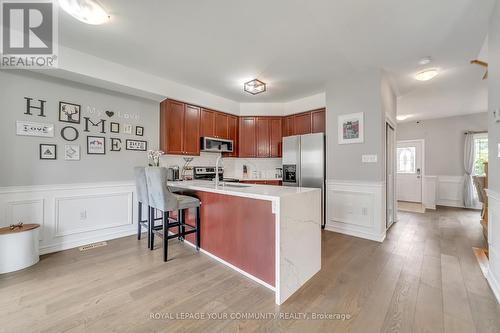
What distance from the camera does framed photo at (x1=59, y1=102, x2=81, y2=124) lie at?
9.10ft

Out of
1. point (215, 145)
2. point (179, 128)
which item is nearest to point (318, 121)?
point (215, 145)

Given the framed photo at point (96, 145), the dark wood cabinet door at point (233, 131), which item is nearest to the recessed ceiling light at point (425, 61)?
the dark wood cabinet door at point (233, 131)

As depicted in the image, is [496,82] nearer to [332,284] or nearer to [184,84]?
[332,284]

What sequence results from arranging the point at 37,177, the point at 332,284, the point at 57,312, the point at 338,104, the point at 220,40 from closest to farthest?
the point at 57,312, the point at 332,284, the point at 220,40, the point at 37,177, the point at 338,104

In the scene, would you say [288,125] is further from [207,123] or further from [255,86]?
[207,123]

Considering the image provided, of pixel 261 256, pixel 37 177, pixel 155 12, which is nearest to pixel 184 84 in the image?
pixel 155 12

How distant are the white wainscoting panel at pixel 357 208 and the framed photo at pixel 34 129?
13.9ft

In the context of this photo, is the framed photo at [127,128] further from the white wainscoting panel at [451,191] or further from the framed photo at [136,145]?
the white wainscoting panel at [451,191]

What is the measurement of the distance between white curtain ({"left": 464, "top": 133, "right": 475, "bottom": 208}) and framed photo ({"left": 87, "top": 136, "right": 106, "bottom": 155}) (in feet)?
27.4

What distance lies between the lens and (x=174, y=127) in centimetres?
363

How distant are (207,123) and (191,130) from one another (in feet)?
1.34

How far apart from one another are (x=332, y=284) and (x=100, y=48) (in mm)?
3804

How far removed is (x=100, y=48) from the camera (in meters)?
2.55

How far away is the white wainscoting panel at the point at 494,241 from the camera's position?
1.76 meters
